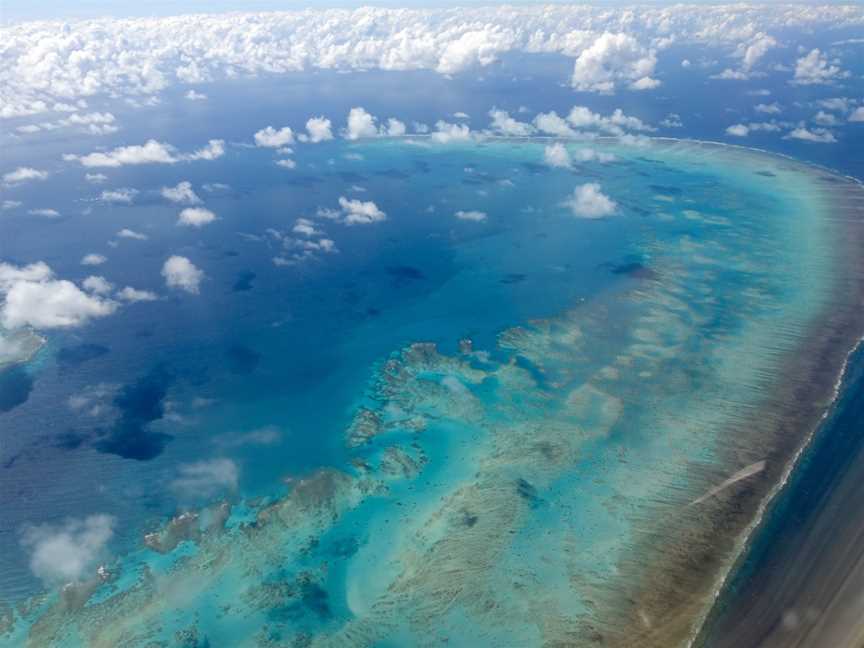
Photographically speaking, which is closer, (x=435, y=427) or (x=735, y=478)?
(x=735, y=478)

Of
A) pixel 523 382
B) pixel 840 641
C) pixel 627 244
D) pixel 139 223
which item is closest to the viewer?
pixel 840 641

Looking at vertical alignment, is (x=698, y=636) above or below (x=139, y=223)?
above

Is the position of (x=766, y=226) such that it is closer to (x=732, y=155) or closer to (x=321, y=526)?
(x=732, y=155)

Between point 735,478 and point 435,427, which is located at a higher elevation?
point 735,478

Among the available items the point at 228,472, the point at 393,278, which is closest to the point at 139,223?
the point at 393,278

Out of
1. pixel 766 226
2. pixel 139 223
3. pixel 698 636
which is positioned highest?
pixel 766 226
